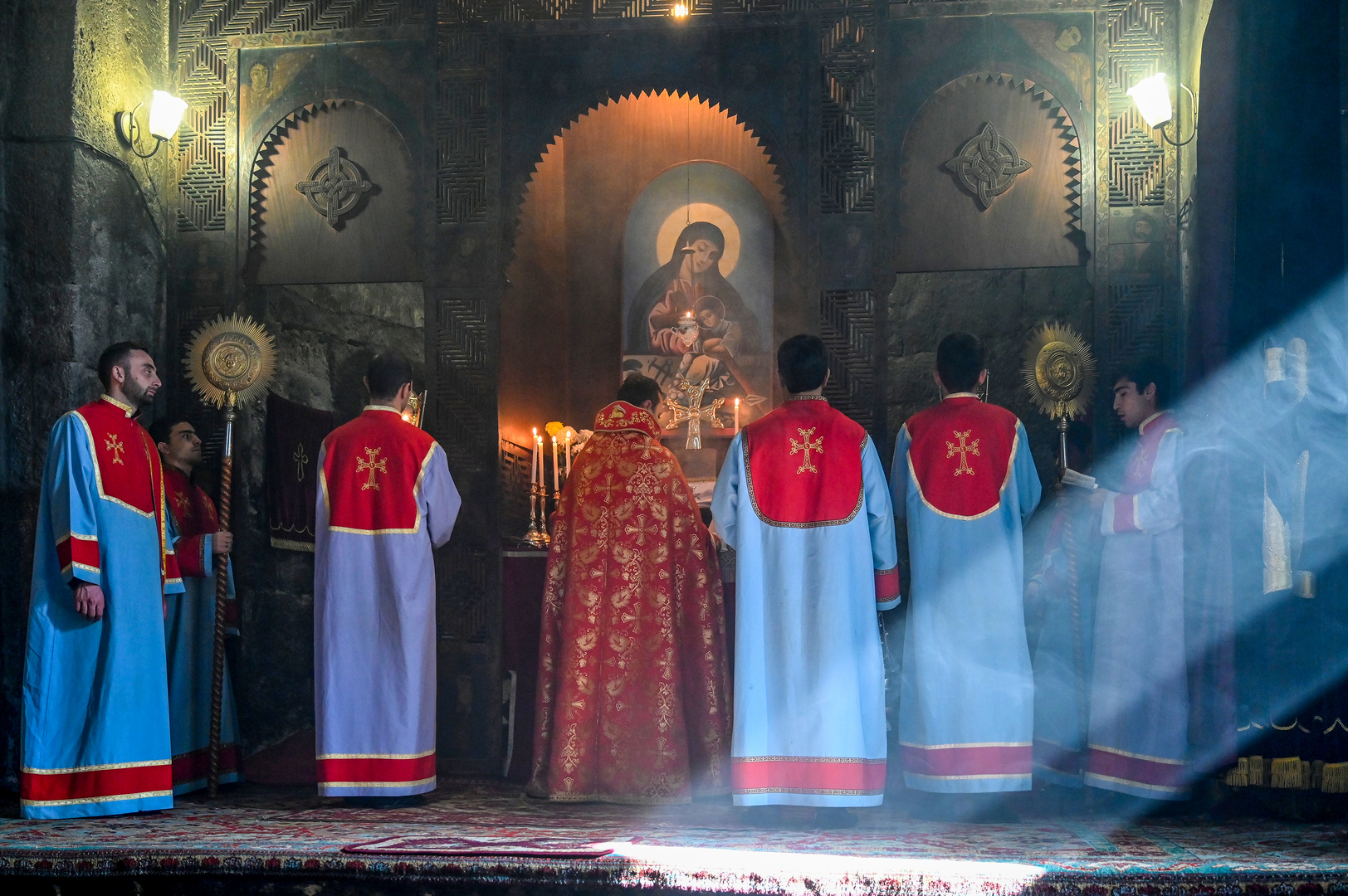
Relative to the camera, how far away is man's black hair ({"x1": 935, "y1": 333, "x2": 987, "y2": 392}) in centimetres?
555

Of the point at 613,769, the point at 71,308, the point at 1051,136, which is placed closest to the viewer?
the point at 613,769

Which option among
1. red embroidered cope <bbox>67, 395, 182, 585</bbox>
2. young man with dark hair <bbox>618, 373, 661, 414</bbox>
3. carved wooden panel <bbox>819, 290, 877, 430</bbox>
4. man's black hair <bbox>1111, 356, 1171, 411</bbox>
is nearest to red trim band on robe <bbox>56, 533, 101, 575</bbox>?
red embroidered cope <bbox>67, 395, 182, 585</bbox>

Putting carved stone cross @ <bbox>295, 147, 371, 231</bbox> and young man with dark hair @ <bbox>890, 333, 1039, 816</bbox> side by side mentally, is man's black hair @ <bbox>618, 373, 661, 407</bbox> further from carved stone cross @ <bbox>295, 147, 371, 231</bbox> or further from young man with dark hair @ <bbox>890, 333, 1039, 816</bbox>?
carved stone cross @ <bbox>295, 147, 371, 231</bbox>

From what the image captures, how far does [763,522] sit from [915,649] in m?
0.87

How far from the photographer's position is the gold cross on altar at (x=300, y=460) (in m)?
7.45

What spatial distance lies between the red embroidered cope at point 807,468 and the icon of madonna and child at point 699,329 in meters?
3.19

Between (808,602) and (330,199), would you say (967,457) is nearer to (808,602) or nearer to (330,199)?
(808,602)

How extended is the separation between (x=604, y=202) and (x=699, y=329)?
129cm

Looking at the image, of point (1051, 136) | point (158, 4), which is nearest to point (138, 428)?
point (158, 4)

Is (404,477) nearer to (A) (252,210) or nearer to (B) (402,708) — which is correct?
(B) (402,708)

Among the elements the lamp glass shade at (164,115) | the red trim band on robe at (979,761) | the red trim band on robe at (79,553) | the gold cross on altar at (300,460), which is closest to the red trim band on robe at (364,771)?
the red trim band on robe at (79,553)

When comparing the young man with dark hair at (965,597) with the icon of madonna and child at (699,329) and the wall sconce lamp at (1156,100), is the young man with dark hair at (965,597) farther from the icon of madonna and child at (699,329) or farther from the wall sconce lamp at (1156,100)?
the icon of madonna and child at (699,329)

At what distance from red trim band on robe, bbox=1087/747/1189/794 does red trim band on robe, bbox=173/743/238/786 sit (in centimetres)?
423

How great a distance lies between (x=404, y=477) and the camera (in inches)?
231
